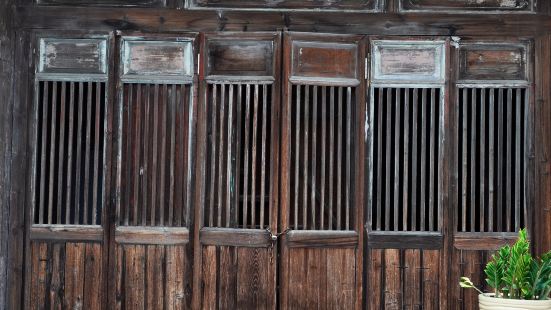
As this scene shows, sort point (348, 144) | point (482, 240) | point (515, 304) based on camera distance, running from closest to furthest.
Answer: point (515, 304) → point (482, 240) → point (348, 144)

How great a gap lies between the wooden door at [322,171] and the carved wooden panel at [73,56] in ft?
5.87

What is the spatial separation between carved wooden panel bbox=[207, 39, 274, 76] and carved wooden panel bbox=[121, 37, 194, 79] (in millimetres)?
221

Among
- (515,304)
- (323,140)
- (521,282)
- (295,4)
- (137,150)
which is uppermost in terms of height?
(295,4)

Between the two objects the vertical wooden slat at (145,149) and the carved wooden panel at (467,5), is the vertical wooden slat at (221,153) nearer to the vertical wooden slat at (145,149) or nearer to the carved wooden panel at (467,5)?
the vertical wooden slat at (145,149)

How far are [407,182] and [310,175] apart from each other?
36.2 inches

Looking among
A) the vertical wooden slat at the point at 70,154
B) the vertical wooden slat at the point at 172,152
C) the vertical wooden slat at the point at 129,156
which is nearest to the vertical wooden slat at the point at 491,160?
the vertical wooden slat at the point at 172,152

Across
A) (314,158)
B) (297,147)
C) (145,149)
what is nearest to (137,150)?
(145,149)

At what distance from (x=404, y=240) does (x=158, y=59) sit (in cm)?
291

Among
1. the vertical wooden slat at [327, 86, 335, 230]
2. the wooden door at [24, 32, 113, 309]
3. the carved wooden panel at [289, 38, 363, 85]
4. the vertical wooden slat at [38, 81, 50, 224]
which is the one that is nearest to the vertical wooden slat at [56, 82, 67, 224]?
the wooden door at [24, 32, 113, 309]

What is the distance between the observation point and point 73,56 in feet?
24.7

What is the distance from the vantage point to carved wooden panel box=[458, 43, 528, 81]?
294 inches

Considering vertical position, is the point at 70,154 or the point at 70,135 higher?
the point at 70,135

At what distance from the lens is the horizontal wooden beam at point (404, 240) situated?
7.38 m

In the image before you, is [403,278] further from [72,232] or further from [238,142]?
[72,232]
